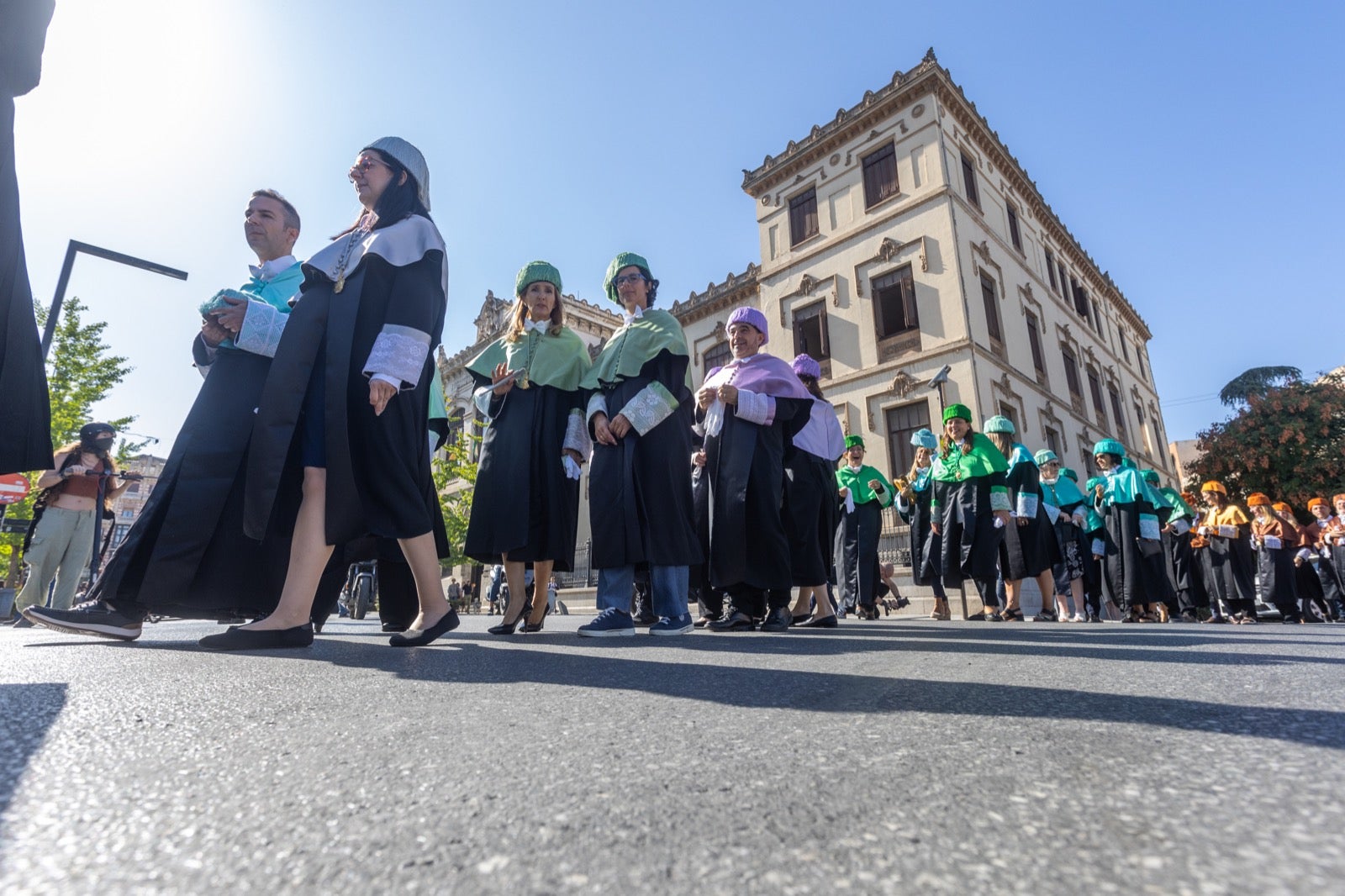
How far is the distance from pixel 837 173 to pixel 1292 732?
829 inches

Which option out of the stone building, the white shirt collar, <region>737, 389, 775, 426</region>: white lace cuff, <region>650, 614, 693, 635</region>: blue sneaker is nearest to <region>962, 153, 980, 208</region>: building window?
the stone building

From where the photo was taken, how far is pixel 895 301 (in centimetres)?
1811

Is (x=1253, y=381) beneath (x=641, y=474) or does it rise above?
above

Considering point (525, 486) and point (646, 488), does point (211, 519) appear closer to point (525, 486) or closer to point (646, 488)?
point (525, 486)

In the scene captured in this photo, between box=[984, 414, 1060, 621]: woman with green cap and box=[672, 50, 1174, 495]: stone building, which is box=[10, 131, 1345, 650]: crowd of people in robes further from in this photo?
box=[672, 50, 1174, 495]: stone building

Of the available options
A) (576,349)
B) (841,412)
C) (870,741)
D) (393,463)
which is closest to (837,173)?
(841,412)

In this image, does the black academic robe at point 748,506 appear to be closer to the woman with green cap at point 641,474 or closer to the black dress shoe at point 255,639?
the woman with green cap at point 641,474

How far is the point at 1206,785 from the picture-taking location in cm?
76

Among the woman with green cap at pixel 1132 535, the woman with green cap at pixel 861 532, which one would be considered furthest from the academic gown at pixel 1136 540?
the woman with green cap at pixel 861 532

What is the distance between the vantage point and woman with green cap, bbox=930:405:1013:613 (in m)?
6.60

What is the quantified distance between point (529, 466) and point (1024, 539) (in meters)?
5.38

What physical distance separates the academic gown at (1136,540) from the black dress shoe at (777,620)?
514cm

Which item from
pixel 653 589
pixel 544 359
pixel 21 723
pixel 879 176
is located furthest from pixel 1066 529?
pixel 879 176

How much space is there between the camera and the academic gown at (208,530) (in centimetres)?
268
